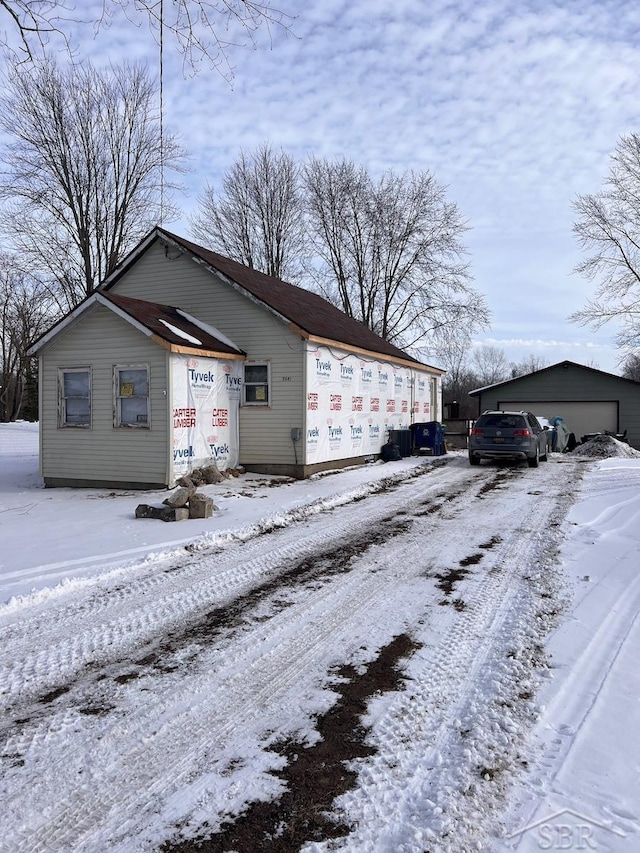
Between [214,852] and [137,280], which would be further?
[137,280]

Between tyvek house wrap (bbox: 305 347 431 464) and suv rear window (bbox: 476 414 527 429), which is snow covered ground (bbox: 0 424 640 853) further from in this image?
suv rear window (bbox: 476 414 527 429)

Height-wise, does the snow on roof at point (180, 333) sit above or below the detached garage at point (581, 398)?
above

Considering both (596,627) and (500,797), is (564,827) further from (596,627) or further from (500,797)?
(596,627)

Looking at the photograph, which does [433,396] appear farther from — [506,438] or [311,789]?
[311,789]

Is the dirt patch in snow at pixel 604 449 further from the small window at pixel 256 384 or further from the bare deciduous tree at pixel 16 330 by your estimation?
the bare deciduous tree at pixel 16 330

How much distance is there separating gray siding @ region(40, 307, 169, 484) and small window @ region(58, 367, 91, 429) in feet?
0.45

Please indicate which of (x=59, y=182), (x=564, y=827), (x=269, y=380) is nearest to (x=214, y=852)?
(x=564, y=827)

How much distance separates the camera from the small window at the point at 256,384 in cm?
1445

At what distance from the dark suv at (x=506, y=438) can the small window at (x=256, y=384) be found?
621 centimetres

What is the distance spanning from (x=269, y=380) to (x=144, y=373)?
10.6 ft

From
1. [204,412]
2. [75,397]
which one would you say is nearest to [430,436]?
[204,412]

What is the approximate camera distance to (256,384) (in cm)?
1456

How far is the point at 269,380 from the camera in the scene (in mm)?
14328

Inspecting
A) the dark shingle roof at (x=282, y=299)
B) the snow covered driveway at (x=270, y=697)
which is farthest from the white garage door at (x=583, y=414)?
the snow covered driveway at (x=270, y=697)
